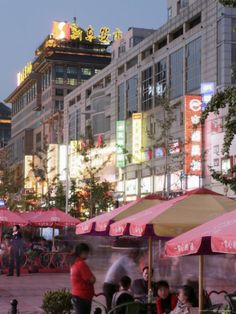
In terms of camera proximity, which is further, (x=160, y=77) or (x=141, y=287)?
(x=160, y=77)

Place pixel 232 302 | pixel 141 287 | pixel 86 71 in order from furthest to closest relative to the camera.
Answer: pixel 86 71 < pixel 141 287 < pixel 232 302

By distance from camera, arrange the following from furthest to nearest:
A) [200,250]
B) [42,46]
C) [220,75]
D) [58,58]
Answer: [42,46] < [58,58] < [220,75] < [200,250]

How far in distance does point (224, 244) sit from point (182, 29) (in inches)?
2150

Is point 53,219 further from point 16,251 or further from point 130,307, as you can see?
point 130,307

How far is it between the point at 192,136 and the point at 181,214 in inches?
1525

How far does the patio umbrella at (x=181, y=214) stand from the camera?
38.7ft

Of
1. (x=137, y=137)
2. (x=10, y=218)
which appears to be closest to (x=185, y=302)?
(x=10, y=218)

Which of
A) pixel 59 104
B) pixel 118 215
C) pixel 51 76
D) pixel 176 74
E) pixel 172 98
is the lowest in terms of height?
pixel 118 215

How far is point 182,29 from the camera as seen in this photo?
6091 cm

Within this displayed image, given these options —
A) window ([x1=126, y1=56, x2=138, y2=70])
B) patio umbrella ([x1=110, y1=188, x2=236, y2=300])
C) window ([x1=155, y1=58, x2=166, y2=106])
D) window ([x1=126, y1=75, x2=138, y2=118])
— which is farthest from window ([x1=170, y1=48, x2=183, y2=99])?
patio umbrella ([x1=110, y1=188, x2=236, y2=300])

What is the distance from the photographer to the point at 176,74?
60.4 metres

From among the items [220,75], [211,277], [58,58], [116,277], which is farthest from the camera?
[58,58]

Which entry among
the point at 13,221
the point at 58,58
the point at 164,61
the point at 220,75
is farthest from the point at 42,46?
the point at 13,221

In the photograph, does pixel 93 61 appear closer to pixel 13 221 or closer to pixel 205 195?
pixel 13 221
